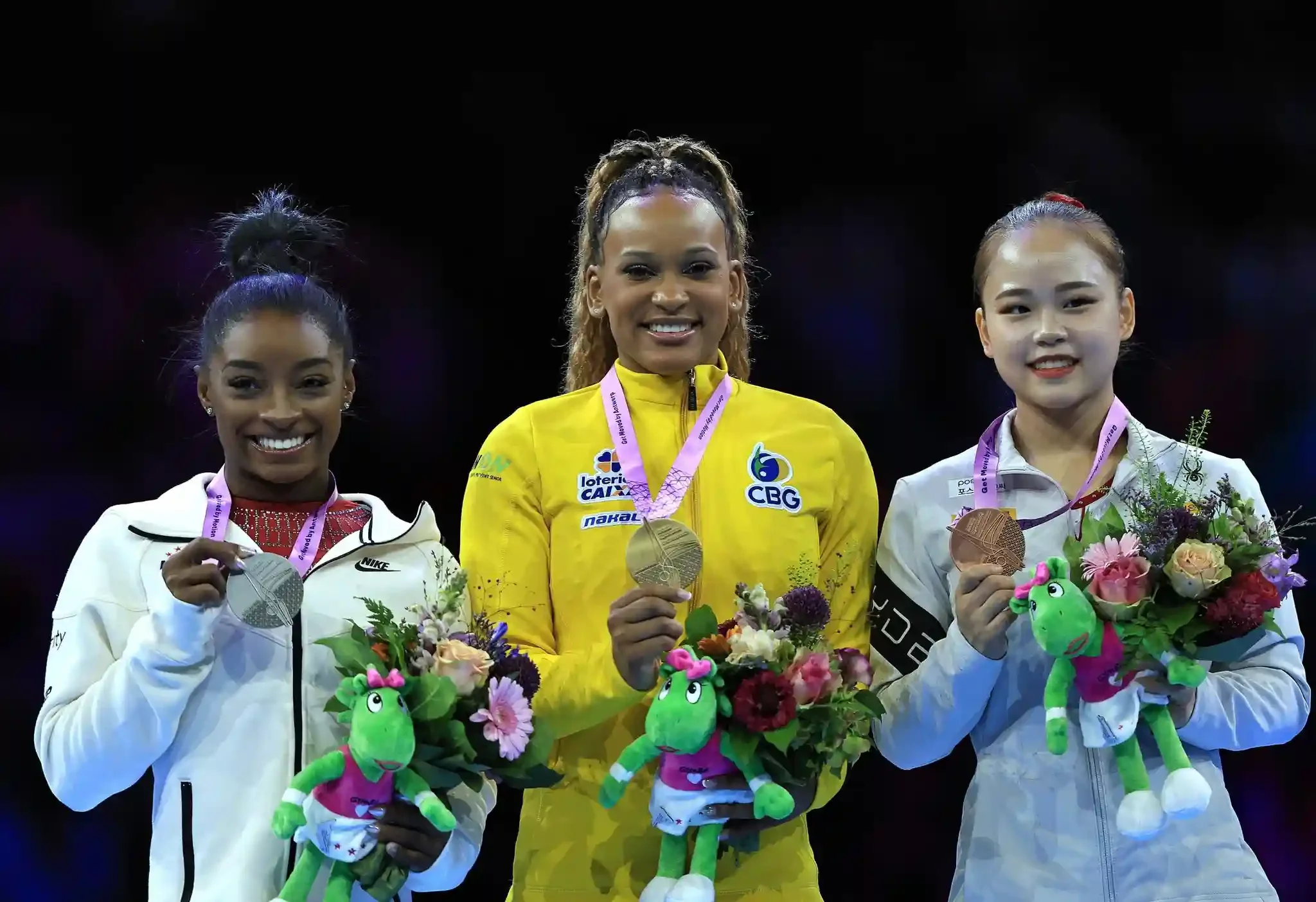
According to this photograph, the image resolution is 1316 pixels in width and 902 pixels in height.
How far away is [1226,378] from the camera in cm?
434

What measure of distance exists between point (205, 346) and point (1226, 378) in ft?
9.77

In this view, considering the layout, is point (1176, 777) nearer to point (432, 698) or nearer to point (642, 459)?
A: point (642, 459)

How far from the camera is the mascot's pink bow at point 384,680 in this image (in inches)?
92.6

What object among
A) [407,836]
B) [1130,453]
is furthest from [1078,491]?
[407,836]

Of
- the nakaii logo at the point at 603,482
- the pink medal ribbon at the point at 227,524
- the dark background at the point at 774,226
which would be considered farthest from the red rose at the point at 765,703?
the dark background at the point at 774,226

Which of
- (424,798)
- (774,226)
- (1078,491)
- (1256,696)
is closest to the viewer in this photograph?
(424,798)

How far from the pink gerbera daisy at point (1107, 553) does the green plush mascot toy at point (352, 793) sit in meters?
1.16

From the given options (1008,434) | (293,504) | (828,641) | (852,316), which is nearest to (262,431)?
(293,504)

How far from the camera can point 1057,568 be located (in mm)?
2479

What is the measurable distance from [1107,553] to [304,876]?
1463 mm

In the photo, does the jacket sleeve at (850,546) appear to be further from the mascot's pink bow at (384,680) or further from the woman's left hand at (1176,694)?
the mascot's pink bow at (384,680)

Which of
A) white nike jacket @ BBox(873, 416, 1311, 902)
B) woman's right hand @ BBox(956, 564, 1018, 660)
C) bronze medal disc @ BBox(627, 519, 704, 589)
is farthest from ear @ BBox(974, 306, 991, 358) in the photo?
bronze medal disc @ BBox(627, 519, 704, 589)

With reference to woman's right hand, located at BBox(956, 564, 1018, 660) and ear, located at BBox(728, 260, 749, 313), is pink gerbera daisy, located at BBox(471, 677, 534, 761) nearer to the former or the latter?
woman's right hand, located at BBox(956, 564, 1018, 660)

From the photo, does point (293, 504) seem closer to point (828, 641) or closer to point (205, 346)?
point (205, 346)
